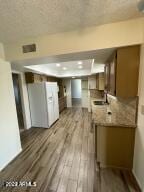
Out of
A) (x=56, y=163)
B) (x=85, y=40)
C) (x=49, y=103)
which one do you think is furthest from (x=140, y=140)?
(x=49, y=103)

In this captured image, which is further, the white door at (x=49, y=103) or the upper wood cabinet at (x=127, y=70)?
the white door at (x=49, y=103)

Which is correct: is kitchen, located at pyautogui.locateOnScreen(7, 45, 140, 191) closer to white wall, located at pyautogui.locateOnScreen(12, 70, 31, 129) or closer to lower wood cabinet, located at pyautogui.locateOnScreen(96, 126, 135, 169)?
lower wood cabinet, located at pyautogui.locateOnScreen(96, 126, 135, 169)

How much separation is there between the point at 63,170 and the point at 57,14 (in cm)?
260

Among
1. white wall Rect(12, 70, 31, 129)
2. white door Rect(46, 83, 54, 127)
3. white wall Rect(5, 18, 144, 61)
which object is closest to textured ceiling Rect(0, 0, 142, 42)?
white wall Rect(5, 18, 144, 61)

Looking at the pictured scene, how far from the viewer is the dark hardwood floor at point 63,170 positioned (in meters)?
1.67

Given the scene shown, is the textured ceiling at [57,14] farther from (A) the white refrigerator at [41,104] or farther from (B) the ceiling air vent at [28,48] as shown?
(A) the white refrigerator at [41,104]

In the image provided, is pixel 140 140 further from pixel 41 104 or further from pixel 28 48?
pixel 41 104

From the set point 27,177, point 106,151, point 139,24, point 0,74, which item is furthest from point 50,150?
point 139,24

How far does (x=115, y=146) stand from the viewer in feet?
6.43

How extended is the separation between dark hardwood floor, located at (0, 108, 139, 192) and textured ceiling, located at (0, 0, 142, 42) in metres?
2.55

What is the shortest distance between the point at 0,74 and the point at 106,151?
2.61 metres

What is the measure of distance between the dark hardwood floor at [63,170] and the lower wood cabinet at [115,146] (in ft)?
0.49

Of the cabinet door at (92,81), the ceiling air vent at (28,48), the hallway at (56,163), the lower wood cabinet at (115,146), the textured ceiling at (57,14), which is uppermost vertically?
the textured ceiling at (57,14)

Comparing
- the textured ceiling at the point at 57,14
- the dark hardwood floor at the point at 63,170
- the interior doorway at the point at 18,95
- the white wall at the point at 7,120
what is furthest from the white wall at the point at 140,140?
the interior doorway at the point at 18,95
